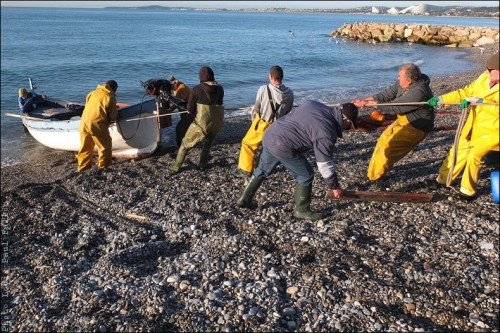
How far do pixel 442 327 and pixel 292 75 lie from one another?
26129 mm

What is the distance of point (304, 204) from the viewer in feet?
21.2

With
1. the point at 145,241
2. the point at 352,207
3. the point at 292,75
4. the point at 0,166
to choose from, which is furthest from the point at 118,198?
the point at 292,75

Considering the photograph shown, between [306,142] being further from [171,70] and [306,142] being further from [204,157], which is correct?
[171,70]

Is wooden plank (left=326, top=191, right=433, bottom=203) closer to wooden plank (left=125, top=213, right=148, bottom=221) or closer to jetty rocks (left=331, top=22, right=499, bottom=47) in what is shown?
wooden plank (left=125, top=213, right=148, bottom=221)

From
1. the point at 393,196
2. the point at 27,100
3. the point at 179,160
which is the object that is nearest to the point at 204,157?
the point at 179,160

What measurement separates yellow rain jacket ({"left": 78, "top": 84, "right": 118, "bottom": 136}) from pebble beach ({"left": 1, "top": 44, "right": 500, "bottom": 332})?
1.30 m

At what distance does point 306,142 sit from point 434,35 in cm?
5548

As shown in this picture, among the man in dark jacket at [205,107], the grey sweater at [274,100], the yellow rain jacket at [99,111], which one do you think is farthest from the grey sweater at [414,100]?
the yellow rain jacket at [99,111]

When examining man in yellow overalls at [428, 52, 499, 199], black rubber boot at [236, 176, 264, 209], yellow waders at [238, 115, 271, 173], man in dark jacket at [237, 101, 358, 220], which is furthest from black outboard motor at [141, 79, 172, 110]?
man in yellow overalls at [428, 52, 499, 199]

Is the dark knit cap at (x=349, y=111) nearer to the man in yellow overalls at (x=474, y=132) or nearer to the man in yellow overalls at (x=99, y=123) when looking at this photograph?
the man in yellow overalls at (x=474, y=132)

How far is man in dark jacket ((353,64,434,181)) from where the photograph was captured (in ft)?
21.5

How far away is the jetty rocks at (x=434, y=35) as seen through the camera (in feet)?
167

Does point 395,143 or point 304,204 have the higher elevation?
point 395,143

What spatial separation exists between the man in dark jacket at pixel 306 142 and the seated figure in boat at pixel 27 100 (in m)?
9.91
